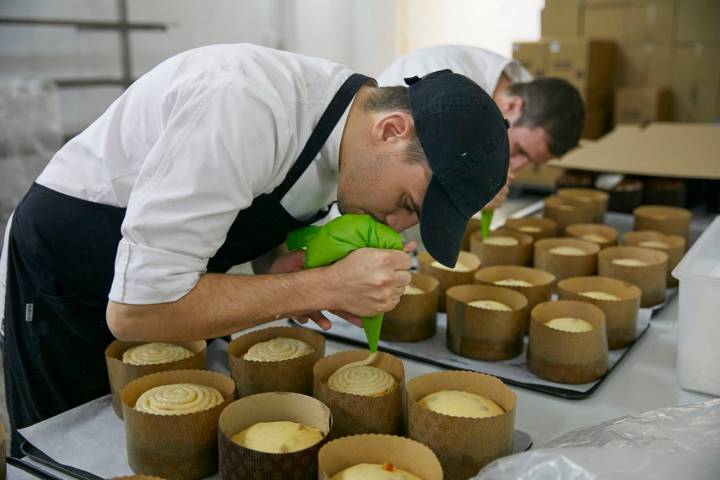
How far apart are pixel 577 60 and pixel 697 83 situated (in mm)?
Result: 907

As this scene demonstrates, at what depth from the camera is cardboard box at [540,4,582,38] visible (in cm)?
477

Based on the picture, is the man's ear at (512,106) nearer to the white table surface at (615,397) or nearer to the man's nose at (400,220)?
the white table surface at (615,397)

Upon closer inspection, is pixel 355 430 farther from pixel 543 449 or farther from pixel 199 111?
pixel 199 111

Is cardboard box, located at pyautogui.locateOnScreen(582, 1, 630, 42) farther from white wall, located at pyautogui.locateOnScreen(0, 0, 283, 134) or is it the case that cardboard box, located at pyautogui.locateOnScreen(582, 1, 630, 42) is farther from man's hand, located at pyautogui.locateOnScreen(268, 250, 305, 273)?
man's hand, located at pyautogui.locateOnScreen(268, 250, 305, 273)

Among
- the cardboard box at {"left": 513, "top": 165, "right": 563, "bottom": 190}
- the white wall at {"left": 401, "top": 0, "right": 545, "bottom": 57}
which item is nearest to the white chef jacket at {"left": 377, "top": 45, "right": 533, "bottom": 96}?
the cardboard box at {"left": 513, "top": 165, "right": 563, "bottom": 190}

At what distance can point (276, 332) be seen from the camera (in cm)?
161

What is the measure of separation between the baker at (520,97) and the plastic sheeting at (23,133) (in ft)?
9.05

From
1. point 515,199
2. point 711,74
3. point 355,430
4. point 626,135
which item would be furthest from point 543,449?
point 711,74

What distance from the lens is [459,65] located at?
249cm

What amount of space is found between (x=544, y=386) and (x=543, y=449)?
526 millimetres

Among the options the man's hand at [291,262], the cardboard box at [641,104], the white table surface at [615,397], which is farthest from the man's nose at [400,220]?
the cardboard box at [641,104]

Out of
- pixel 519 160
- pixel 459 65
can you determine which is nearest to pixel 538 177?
pixel 519 160

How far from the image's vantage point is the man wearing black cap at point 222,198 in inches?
47.1

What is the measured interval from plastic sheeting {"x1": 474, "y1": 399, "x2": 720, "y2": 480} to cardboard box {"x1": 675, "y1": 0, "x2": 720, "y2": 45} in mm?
4078
